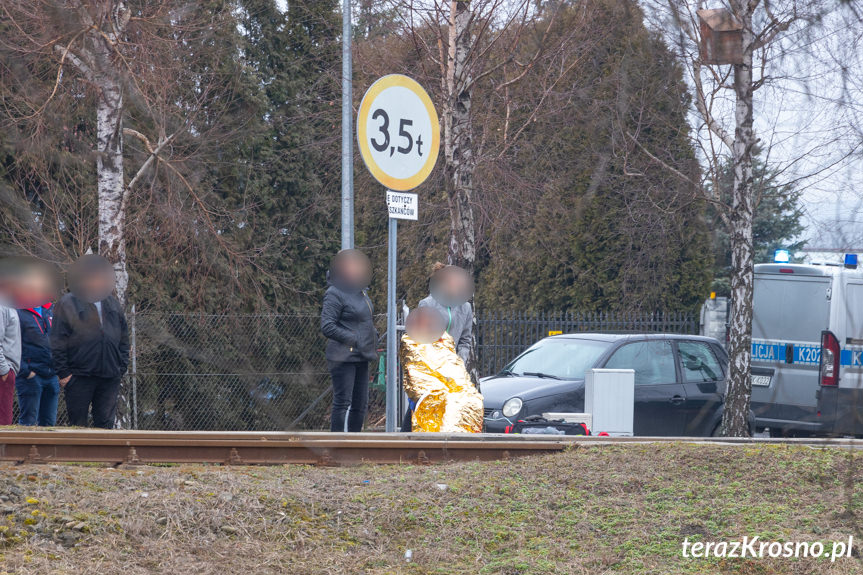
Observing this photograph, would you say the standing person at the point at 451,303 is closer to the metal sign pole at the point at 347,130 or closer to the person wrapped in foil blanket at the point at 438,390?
the person wrapped in foil blanket at the point at 438,390

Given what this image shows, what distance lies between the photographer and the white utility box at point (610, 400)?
738 cm

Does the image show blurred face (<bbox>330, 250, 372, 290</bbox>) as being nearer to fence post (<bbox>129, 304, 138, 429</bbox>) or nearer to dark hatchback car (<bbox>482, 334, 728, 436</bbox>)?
dark hatchback car (<bbox>482, 334, 728, 436</bbox>)

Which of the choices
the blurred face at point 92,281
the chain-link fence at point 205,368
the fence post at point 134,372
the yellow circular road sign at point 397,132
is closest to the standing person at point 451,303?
the yellow circular road sign at point 397,132

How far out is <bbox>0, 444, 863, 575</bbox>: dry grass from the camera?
369cm

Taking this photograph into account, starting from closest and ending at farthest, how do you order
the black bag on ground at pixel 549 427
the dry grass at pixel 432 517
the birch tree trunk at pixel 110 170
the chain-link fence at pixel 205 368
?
the dry grass at pixel 432 517 < the black bag on ground at pixel 549 427 < the birch tree trunk at pixel 110 170 < the chain-link fence at pixel 205 368

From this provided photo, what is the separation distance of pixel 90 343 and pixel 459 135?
4.70 m

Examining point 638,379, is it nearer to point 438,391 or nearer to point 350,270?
point 438,391

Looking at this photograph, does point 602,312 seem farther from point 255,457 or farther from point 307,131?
point 255,457

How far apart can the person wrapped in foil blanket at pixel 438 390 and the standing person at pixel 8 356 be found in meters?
3.58

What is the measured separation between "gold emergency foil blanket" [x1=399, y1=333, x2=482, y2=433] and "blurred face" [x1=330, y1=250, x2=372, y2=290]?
76 centimetres

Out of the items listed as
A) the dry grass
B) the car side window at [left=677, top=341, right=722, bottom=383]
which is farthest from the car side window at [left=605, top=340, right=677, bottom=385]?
the dry grass

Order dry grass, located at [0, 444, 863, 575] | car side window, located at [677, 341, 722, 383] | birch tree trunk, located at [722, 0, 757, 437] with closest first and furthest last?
dry grass, located at [0, 444, 863, 575]
birch tree trunk, located at [722, 0, 757, 437]
car side window, located at [677, 341, 722, 383]

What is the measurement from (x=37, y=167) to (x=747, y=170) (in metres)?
8.18

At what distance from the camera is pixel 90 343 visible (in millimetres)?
7547
